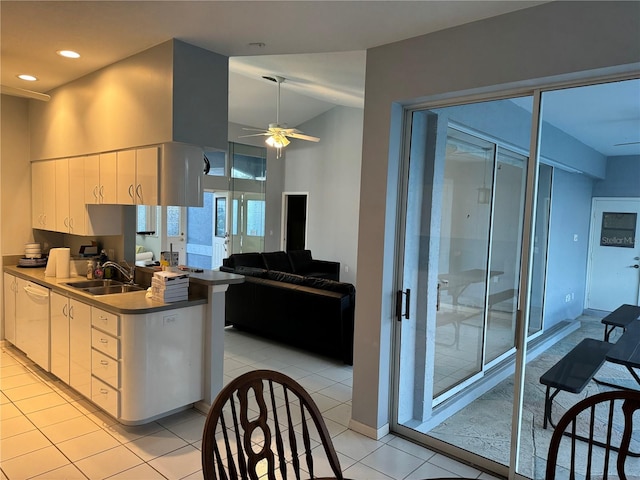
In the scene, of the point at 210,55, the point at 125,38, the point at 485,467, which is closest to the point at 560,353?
the point at 485,467

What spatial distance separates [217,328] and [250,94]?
5.41 m

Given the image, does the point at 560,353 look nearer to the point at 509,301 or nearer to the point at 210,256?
the point at 509,301

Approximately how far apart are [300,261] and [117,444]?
5290 millimetres

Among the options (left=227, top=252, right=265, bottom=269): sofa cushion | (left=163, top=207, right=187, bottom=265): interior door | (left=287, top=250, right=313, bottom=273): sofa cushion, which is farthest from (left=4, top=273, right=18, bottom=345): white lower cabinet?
(left=287, top=250, right=313, bottom=273): sofa cushion

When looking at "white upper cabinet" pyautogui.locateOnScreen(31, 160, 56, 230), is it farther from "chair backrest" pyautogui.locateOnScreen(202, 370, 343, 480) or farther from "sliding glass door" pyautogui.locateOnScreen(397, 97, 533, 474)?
"chair backrest" pyautogui.locateOnScreen(202, 370, 343, 480)

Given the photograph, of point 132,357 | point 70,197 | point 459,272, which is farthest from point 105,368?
point 459,272

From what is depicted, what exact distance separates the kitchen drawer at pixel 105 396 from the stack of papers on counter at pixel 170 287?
0.69m

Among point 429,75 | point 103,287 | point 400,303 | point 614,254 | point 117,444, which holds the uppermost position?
point 429,75

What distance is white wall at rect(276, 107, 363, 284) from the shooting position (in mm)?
8461

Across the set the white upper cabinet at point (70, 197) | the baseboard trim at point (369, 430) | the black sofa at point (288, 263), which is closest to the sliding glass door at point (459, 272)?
the baseboard trim at point (369, 430)

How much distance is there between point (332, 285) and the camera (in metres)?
4.52

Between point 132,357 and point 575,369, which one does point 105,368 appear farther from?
point 575,369

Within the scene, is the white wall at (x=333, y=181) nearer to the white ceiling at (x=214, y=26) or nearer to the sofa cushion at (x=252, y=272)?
the sofa cushion at (x=252, y=272)

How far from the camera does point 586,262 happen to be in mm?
2506
